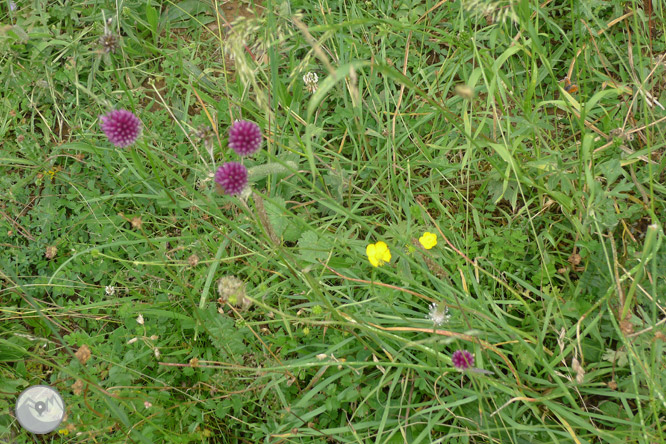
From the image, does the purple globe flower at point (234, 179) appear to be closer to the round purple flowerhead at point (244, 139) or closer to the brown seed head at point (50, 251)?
the round purple flowerhead at point (244, 139)

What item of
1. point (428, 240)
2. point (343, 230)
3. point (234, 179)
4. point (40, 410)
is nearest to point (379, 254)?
point (428, 240)

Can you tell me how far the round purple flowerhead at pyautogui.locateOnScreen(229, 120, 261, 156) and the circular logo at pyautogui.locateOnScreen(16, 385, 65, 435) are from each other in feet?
3.60

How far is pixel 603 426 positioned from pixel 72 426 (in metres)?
1.89

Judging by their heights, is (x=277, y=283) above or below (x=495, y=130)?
below

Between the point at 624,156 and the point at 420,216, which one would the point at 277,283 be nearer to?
the point at 420,216

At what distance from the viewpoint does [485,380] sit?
1.57 metres

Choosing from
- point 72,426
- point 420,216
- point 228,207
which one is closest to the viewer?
point 72,426

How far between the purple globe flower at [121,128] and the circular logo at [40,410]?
921 millimetres

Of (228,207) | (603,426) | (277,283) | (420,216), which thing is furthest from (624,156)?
(228,207)

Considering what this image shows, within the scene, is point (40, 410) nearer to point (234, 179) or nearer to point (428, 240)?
point (234, 179)

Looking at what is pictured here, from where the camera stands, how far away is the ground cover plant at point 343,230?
1701 millimetres

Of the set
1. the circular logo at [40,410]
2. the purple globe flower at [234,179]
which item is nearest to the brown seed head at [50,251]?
the circular logo at [40,410]

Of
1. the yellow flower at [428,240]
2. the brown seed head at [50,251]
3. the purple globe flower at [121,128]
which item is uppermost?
the purple globe flower at [121,128]

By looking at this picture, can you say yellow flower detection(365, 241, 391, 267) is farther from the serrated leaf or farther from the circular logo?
the circular logo
